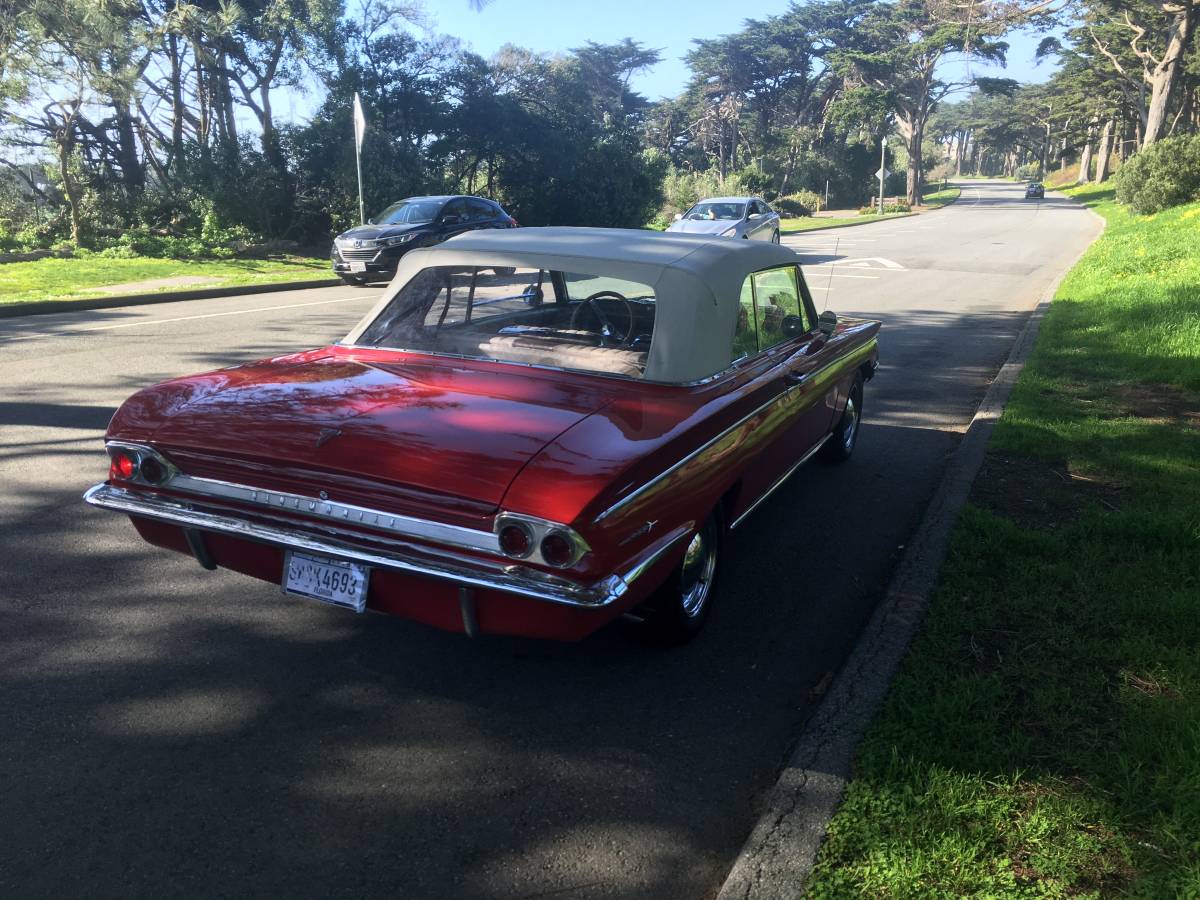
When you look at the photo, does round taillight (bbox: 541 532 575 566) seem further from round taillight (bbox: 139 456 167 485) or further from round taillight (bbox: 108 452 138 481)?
round taillight (bbox: 108 452 138 481)

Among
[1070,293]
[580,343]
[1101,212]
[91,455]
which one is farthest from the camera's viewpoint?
[1101,212]

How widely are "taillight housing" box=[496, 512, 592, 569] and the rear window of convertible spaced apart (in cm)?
116

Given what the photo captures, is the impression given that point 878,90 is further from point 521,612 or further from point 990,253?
point 521,612

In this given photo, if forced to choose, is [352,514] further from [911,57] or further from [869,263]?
[911,57]

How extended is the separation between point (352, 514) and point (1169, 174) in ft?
115

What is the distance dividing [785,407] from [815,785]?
202 cm

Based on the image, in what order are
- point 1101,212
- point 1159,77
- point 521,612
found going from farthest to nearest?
point 1101,212 → point 1159,77 → point 521,612

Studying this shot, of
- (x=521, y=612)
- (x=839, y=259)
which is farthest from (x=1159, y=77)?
(x=521, y=612)

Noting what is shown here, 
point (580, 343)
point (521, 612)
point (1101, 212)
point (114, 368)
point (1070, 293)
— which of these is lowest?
point (1101, 212)

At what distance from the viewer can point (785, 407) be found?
4.49 meters

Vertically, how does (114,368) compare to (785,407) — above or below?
below

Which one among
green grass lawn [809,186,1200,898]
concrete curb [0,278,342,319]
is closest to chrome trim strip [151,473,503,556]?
green grass lawn [809,186,1200,898]

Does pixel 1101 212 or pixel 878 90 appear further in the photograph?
pixel 878 90

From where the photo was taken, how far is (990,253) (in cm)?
2541
